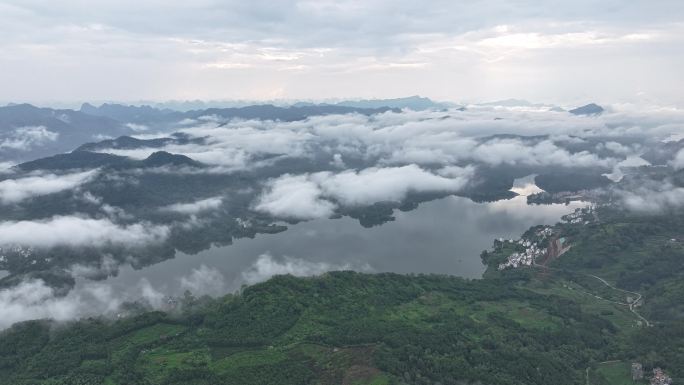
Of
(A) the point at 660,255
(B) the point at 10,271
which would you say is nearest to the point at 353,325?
(A) the point at 660,255

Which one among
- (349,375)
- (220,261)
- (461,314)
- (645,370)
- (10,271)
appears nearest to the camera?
(349,375)

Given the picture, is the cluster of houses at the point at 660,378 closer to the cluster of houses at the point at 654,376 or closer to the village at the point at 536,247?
the cluster of houses at the point at 654,376

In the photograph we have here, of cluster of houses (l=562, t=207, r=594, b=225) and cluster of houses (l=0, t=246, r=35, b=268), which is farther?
cluster of houses (l=562, t=207, r=594, b=225)

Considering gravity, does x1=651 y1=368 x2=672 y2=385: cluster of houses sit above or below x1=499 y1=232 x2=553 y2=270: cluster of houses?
above

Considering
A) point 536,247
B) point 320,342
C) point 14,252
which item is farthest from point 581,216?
point 14,252

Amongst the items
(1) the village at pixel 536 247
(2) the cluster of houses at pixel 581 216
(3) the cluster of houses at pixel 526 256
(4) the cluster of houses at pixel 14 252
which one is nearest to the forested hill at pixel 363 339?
(3) the cluster of houses at pixel 526 256

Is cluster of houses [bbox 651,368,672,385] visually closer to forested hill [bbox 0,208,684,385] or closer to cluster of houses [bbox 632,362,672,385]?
cluster of houses [bbox 632,362,672,385]

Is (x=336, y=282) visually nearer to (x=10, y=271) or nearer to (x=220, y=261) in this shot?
(x=220, y=261)

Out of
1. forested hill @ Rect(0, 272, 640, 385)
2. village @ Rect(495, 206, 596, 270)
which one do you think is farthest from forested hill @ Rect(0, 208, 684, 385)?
village @ Rect(495, 206, 596, 270)
